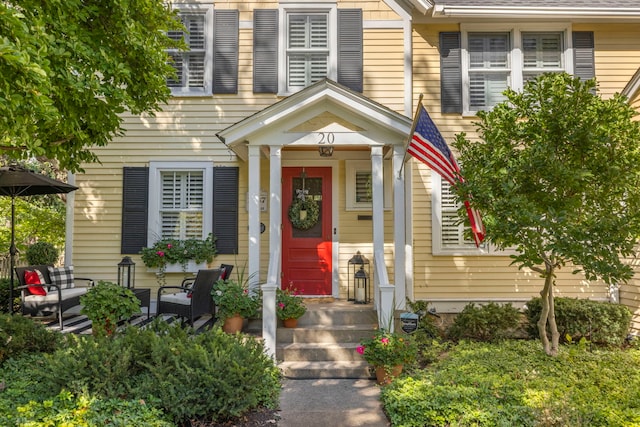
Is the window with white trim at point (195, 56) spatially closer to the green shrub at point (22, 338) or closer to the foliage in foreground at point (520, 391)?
the green shrub at point (22, 338)

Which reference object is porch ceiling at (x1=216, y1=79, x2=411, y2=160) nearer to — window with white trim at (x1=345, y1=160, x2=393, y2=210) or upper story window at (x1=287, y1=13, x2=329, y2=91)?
window with white trim at (x1=345, y1=160, x2=393, y2=210)

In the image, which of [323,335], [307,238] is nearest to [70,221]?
[307,238]

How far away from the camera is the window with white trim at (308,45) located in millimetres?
7281

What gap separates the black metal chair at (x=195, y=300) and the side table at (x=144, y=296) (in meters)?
0.56

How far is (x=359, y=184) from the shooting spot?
7.40 m

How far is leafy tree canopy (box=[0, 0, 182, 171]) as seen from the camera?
3.10 metres

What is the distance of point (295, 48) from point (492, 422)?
6.09 meters

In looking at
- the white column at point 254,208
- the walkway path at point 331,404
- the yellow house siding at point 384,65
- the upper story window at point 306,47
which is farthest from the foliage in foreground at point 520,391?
the upper story window at point 306,47

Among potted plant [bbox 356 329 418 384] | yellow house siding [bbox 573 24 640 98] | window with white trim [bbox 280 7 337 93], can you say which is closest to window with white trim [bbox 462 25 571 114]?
yellow house siding [bbox 573 24 640 98]

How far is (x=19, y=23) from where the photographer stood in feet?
9.81

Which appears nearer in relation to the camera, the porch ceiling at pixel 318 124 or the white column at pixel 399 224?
the porch ceiling at pixel 318 124

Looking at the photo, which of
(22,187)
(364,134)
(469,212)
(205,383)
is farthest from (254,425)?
(22,187)

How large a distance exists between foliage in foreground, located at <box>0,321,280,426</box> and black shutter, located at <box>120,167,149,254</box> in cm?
350

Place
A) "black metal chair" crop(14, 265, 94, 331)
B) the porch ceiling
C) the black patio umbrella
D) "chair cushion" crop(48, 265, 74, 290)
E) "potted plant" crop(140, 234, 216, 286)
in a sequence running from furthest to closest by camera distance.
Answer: "potted plant" crop(140, 234, 216, 286) → "chair cushion" crop(48, 265, 74, 290) → the black patio umbrella → "black metal chair" crop(14, 265, 94, 331) → the porch ceiling
